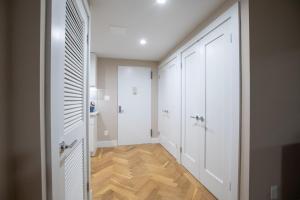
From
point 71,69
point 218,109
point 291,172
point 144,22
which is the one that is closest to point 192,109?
point 218,109

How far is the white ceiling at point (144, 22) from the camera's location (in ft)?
6.09

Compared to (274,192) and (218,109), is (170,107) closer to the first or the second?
(218,109)

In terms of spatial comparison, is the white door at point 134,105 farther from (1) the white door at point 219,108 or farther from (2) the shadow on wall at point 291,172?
(2) the shadow on wall at point 291,172

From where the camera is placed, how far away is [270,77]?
5.03ft

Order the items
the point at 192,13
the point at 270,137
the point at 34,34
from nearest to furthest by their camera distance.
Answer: the point at 34,34 < the point at 270,137 < the point at 192,13

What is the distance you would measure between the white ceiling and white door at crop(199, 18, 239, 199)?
14.4 inches

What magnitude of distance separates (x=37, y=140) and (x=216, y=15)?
2.18 m

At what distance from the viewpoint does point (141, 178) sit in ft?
8.04

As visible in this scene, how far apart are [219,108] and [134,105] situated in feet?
8.72

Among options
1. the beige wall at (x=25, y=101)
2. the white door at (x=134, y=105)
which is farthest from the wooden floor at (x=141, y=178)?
the beige wall at (x=25, y=101)

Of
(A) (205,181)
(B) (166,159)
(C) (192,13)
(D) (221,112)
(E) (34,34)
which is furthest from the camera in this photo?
(B) (166,159)

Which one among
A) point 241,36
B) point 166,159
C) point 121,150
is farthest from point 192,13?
point 121,150

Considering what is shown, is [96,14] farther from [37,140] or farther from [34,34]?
[37,140]

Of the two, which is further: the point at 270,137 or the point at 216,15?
the point at 216,15
